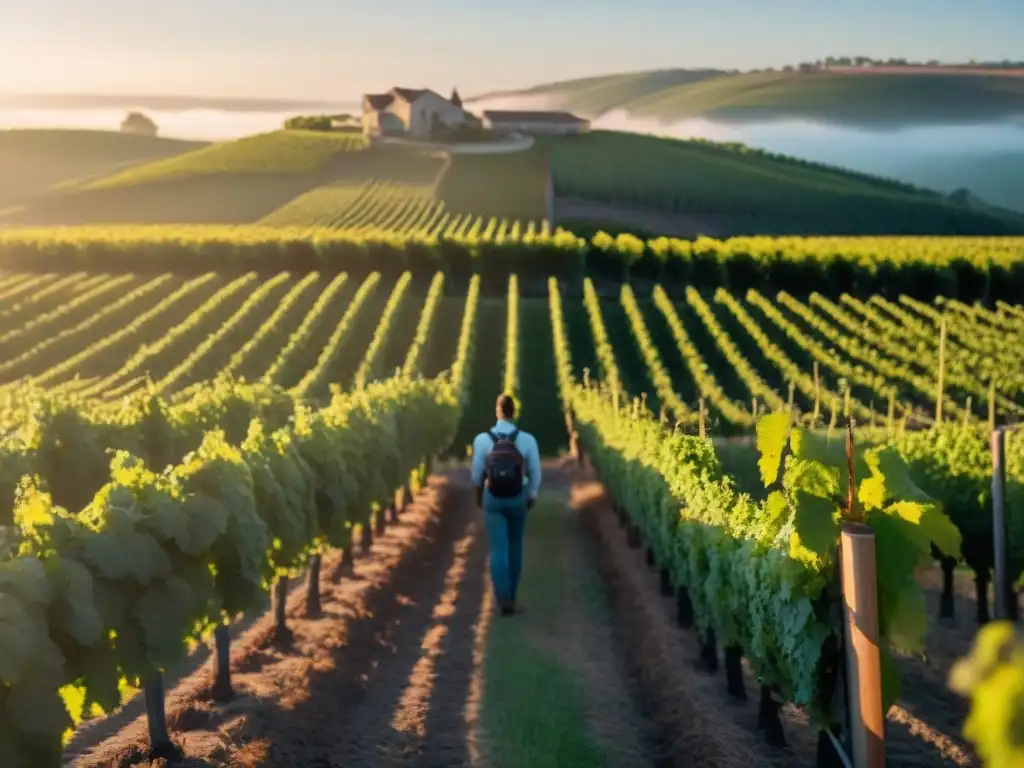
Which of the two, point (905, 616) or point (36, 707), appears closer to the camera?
point (36, 707)

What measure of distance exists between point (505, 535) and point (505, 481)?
0.65 metres

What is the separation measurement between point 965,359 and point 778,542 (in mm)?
36194

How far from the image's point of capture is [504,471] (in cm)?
1174

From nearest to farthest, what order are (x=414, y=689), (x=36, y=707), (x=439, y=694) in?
(x=36, y=707)
(x=439, y=694)
(x=414, y=689)

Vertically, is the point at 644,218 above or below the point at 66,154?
below

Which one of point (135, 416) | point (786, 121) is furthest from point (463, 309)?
point (786, 121)

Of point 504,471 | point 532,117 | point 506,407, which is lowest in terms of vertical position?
point 504,471

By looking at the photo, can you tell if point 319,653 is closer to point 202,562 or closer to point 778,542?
point 202,562

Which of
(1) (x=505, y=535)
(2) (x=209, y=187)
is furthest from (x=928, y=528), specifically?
(2) (x=209, y=187)

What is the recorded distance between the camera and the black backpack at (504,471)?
11742mm

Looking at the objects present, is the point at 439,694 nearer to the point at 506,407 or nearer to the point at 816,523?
the point at 506,407

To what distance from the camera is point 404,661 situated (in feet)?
36.7

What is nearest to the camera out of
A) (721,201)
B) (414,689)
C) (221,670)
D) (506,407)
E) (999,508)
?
(999,508)

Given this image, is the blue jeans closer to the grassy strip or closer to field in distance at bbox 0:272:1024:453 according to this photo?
the grassy strip
